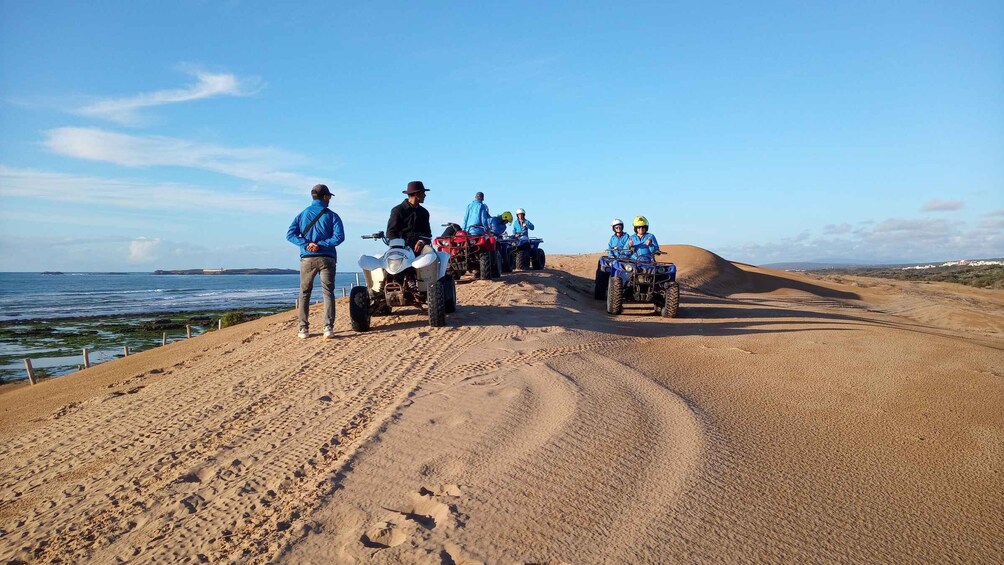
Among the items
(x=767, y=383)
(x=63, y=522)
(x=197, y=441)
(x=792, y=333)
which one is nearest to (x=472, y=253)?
(x=792, y=333)

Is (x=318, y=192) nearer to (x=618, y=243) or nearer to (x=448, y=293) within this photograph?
(x=448, y=293)

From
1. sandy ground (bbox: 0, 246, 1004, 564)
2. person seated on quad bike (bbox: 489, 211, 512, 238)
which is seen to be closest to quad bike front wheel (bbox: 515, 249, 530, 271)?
person seated on quad bike (bbox: 489, 211, 512, 238)

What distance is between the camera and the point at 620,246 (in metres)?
12.3

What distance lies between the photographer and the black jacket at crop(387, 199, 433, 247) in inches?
331

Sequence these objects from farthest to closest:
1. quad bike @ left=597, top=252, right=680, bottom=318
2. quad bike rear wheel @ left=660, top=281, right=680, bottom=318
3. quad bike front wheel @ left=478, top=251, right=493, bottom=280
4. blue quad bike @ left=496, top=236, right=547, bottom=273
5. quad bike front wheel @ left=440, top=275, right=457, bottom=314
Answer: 1. blue quad bike @ left=496, top=236, right=547, bottom=273
2. quad bike front wheel @ left=478, top=251, right=493, bottom=280
3. quad bike @ left=597, top=252, right=680, bottom=318
4. quad bike rear wheel @ left=660, top=281, right=680, bottom=318
5. quad bike front wheel @ left=440, top=275, right=457, bottom=314

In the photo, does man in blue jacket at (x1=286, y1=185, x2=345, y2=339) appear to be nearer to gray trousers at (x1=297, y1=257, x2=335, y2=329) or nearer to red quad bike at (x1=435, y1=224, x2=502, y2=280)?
gray trousers at (x1=297, y1=257, x2=335, y2=329)

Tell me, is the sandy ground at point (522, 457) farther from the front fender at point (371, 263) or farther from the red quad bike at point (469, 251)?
the red quad bike at point (469, 251)

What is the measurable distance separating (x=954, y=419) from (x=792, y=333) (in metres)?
4.25

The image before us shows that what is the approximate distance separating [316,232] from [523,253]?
441 inches

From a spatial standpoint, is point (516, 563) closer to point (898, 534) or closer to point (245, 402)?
point (898, 534)

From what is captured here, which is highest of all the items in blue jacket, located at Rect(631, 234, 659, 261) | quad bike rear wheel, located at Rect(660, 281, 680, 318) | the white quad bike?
blue jacket, located at Rect(631, 234, 659, 261)

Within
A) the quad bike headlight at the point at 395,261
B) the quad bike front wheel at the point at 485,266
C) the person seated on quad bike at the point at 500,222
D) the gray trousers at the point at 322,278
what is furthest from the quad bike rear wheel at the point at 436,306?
the person seated on quad bike at the point at 500,222

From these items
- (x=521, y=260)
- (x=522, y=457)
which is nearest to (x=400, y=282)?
(x=522, y=457)

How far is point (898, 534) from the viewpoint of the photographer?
3010 millimetres
